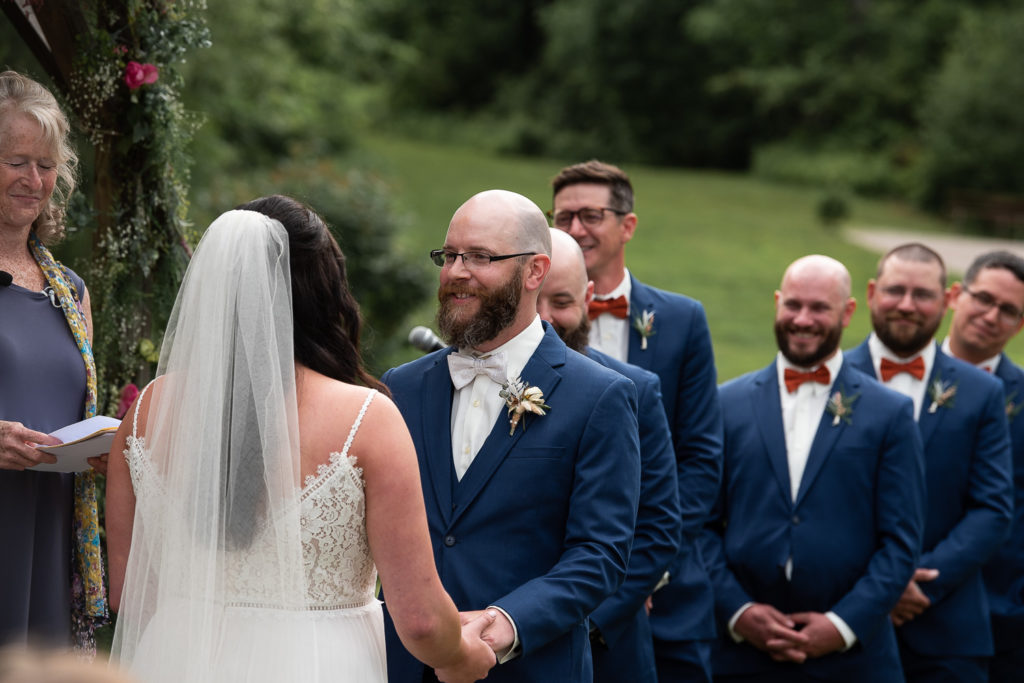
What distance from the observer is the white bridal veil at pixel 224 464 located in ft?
9.44

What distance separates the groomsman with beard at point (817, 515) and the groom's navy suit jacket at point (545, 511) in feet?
5.61

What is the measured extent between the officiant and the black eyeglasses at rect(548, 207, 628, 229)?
2134mm

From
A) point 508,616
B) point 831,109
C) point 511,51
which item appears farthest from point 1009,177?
point 508,616

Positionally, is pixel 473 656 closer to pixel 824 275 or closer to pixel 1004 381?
pixel 824 275

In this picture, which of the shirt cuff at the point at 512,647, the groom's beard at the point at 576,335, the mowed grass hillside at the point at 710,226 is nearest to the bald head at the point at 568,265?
the groom's beard at the point at 576,335

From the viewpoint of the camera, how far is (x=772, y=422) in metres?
5.25

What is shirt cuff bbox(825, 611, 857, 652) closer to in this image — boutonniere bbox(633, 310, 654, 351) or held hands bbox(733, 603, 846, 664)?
held hands bbox(733, 603, 846, 664)

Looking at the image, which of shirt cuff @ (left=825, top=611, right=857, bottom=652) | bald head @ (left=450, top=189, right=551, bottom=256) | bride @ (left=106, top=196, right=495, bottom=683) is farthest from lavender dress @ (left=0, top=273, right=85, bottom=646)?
shirt cuff @ (left=825, top=611, right=857, bottom=652)

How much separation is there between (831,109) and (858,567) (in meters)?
38.8

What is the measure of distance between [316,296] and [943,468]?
3651 millimetres

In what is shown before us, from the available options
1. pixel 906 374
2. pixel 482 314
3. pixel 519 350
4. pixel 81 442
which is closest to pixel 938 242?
pixel 906 374

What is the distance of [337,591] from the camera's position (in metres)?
3.01

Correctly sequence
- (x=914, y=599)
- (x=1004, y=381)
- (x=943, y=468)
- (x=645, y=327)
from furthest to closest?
(x=1004, y=381), (x=943, y=468), (x=914, y=599), (x=645, y=327)

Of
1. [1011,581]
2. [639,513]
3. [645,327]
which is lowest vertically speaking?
[1011,581]
